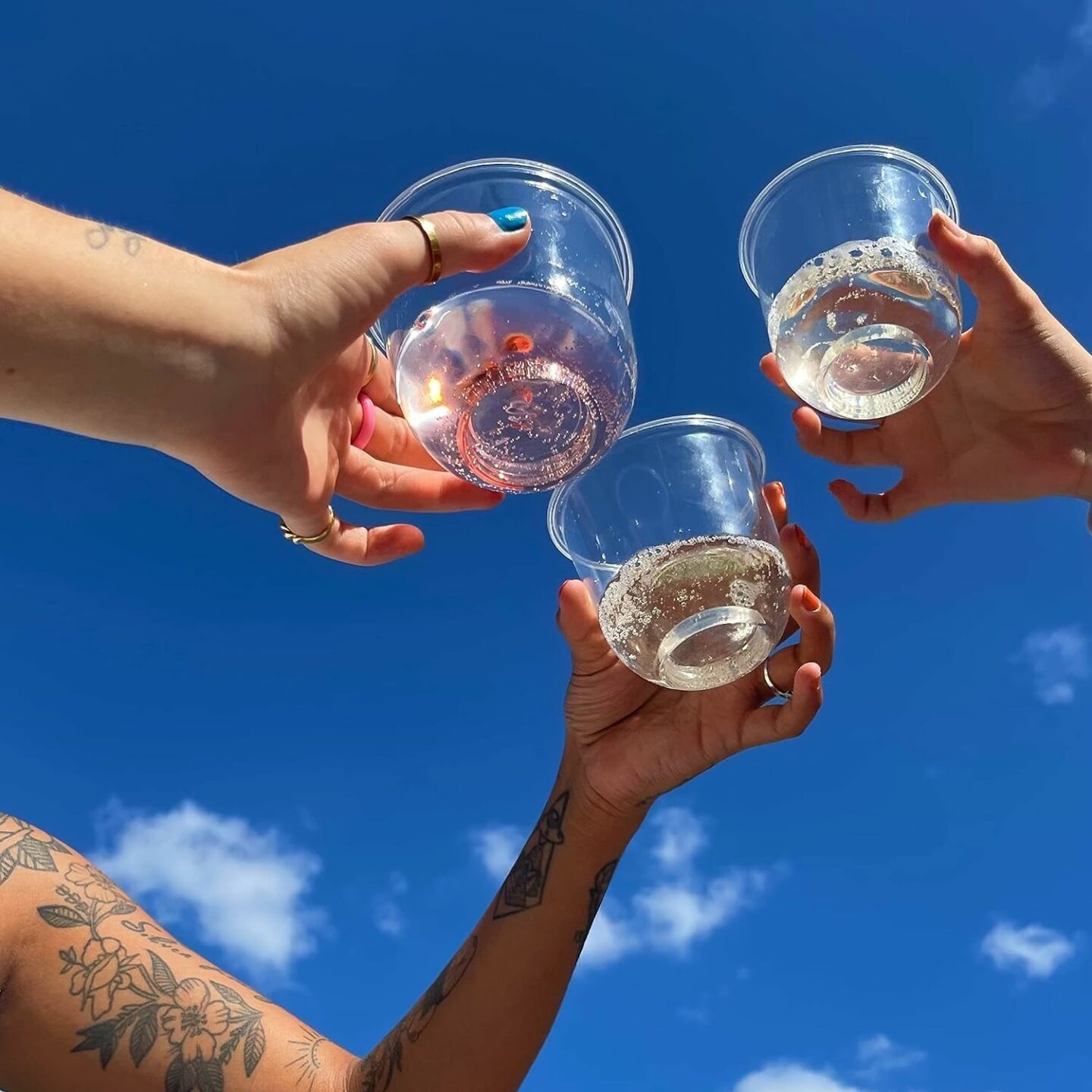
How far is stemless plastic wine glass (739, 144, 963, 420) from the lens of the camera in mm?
2162

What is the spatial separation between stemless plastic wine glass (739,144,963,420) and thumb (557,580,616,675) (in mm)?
804

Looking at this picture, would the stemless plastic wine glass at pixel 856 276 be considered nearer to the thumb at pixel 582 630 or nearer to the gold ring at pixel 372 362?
the thumb at pixel 582 630

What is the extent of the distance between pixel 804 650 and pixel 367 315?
1.50 metres

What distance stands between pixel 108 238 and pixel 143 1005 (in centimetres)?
204

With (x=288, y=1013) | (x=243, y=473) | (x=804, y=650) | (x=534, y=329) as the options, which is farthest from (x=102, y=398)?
(x=288, y=1013)

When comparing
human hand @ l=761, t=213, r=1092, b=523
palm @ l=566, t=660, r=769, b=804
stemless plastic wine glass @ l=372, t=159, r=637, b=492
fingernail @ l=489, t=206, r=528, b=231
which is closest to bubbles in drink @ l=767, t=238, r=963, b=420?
human hand @ l=761, t=213, r=1092, b=523

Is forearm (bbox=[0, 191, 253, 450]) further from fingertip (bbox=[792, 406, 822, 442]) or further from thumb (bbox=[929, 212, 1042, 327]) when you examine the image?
fingertip (bbox=[792, 406, 822, 442])

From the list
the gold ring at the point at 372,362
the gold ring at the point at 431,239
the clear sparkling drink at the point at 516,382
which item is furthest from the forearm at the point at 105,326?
the gold ring at the point at 372,362

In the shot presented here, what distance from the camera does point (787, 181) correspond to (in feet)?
7.60

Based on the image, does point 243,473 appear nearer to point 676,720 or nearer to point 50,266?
point 50,266

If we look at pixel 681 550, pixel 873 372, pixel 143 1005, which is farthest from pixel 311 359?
pixel 143 1005

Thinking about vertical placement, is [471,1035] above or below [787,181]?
below

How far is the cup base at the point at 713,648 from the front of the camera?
7.13 feet

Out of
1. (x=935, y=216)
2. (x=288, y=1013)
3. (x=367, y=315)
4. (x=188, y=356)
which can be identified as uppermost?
(x=935, y=216)
